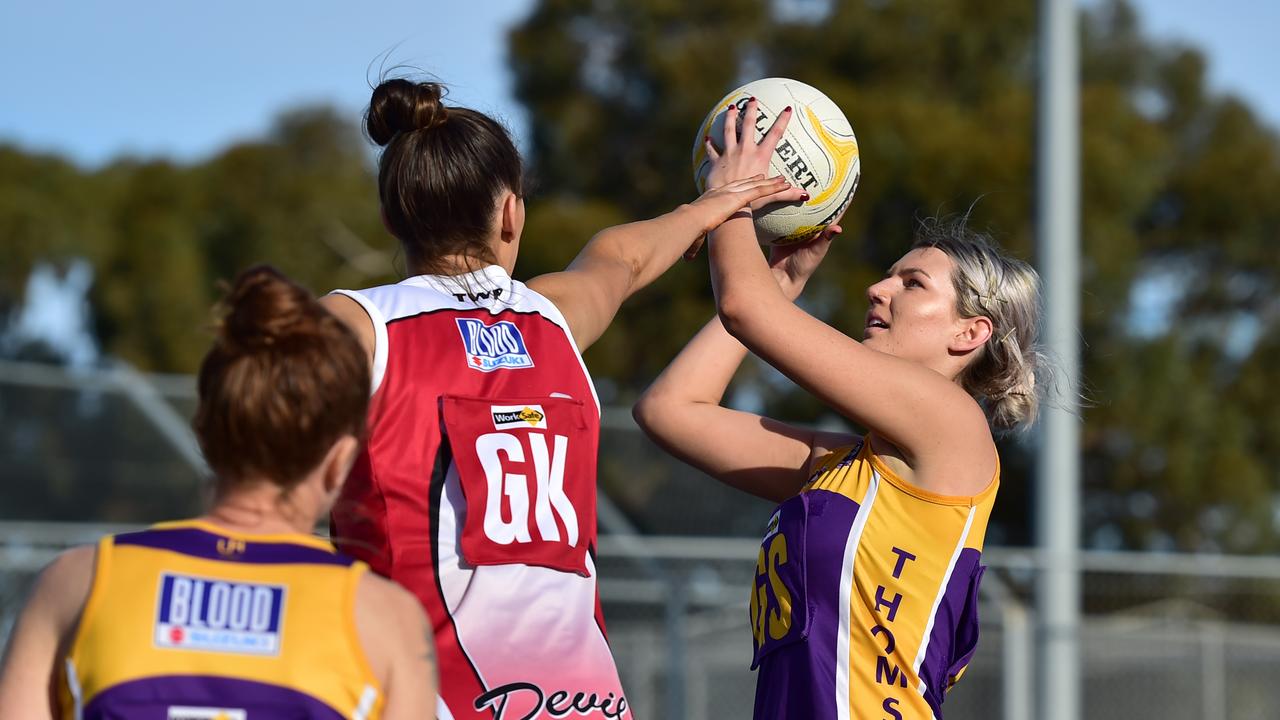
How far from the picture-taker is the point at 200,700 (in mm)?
1857

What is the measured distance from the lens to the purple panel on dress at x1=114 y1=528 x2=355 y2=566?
1.93m

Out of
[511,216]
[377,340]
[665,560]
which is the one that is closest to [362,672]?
[377,340]

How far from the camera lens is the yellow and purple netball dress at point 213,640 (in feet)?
6.10

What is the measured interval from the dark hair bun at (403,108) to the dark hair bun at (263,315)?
0.72 m

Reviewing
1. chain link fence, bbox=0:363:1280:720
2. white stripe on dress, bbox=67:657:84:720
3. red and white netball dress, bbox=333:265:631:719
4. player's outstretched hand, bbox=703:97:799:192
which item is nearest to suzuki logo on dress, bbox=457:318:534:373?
red and white netball dress, bbox=333:265:631:719

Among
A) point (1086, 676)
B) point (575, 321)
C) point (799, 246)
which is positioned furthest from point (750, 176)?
point (1086, 676)

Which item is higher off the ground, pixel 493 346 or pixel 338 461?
pixel 493 346

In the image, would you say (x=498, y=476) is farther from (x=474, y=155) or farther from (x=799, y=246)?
(x=799, y=246)

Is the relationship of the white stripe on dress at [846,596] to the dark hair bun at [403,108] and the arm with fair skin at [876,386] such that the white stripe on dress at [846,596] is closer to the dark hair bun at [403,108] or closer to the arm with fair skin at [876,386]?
the arm with fair skin at [876,386]

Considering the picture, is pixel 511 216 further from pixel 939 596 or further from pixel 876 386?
pixel 939 596

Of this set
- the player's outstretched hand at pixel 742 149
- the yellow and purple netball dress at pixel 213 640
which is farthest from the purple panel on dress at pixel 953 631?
the yellow and purple netball dress at pixel 213 640

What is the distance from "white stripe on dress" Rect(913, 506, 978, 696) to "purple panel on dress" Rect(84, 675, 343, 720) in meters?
1.39

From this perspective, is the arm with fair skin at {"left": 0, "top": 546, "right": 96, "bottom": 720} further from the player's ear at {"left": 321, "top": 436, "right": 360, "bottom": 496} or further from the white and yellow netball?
the white and yellow netball

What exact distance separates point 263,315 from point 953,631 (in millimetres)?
1659
